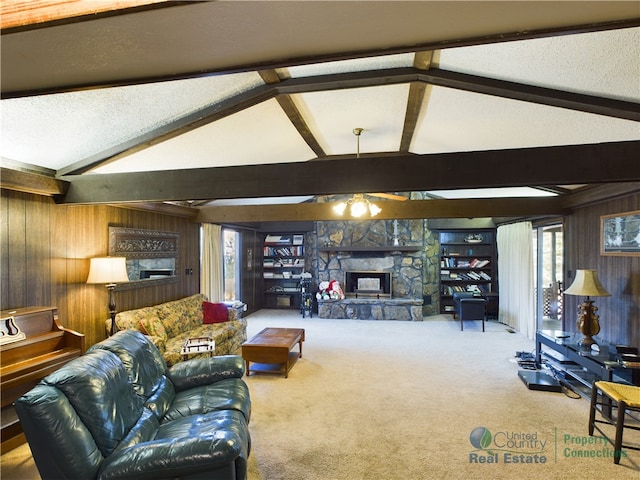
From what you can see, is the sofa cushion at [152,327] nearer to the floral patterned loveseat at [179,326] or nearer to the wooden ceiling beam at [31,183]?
the floral patterned loveseat at [179,326]

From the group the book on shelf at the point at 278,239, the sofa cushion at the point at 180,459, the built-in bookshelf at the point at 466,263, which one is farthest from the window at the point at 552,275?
the sofa cushion at the point at 180,459

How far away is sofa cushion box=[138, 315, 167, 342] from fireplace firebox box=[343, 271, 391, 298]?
4620 mm

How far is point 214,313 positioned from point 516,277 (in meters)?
5.56

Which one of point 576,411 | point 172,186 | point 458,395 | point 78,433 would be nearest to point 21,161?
point 172,186

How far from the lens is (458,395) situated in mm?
3531

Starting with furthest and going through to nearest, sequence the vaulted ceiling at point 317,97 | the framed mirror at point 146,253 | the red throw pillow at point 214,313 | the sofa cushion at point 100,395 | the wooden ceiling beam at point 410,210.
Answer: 1. the red throw pillow at point 214,313
2. the wooden ceiling beam at point 410,210
3. the framed mirror at point 146,253
4. the sofa cushion at point 100,395
5. the vaulted ceiling at point 317,97

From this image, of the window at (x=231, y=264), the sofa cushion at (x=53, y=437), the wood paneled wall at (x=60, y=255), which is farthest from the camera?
the window at (x=231, y=264)

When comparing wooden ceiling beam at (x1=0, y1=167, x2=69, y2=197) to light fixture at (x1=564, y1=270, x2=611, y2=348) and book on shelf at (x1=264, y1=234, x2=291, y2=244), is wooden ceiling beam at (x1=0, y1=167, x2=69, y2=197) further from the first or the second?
book on shelf at (x1=264, y1=234, x2=291, y2=244)

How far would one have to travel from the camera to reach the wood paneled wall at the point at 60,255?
9.41 feet

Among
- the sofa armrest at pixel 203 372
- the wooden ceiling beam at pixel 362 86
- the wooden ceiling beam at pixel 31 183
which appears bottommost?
the sofa armrest at pixel 203 372

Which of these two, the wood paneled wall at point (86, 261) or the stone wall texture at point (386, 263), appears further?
the stone wall texture at point (386, 263)

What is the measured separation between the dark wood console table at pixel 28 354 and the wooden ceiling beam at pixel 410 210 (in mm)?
3068

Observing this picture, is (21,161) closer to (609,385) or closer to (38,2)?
(38,2)
